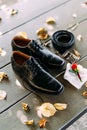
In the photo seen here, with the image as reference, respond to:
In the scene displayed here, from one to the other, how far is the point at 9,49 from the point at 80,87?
442 millimetres

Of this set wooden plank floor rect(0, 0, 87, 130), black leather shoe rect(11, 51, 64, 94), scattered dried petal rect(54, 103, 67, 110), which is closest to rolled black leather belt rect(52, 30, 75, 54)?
wooden plank floor rect(0, 0, 87, 130)

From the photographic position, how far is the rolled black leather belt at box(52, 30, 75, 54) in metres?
1.51

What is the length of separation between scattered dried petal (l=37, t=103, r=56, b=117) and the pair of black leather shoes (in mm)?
65

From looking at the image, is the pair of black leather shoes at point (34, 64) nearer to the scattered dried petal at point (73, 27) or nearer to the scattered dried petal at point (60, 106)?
the scattered dried petal at point (60, 106)

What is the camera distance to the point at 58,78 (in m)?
1.41

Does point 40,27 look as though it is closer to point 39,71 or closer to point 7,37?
point 7,37

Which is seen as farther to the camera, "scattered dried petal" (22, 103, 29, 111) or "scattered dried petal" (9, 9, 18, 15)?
"scattered dried petal" (9, 9, 18, 15)

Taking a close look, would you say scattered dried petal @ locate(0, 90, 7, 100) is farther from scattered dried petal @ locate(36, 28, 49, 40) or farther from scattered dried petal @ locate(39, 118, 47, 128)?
scattered dried petal @ locate(36, 28, 49, 40)

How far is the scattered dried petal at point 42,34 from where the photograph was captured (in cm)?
161

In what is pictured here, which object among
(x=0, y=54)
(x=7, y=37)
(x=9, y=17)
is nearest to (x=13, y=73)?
(x=0, y=54)

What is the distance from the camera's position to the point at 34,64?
52.4 inches

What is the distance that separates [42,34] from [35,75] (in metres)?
0.37

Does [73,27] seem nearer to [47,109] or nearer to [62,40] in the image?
[62,40]

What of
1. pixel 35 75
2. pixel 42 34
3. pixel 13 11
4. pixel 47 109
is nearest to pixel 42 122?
pixel 47 109
